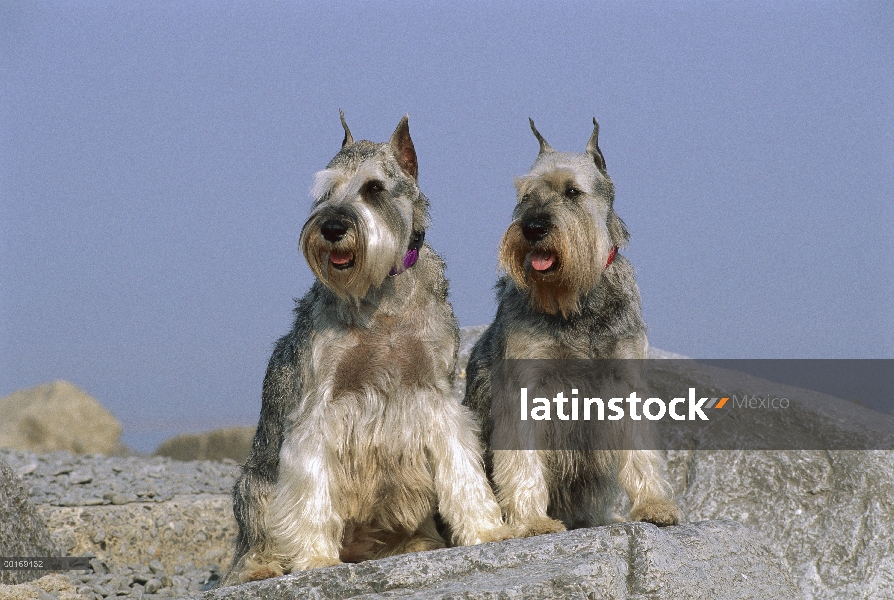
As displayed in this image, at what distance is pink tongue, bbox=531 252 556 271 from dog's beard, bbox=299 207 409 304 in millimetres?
1250

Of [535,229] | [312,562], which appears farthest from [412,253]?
[312,562]

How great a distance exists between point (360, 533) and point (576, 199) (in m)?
3.47

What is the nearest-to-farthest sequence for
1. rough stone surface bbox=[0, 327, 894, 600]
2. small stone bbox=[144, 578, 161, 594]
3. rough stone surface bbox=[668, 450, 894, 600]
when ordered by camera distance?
1. rough stone surface bbox=[0, 327, 894, 600]
2. rough stone surface bbox=[668, 450, 894, 600]
3. small stone bbox=[144, 578, 161, 594]

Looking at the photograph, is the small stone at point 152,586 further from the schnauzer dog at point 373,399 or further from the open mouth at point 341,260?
the open mouth at point 341,260

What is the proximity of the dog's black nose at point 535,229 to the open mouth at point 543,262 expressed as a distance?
0.14 m

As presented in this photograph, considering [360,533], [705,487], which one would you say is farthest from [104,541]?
[705,487]

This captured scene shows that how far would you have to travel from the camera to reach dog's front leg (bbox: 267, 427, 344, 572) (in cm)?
749

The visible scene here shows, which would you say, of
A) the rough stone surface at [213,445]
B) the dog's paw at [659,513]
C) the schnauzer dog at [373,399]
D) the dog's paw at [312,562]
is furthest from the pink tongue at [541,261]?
the rough stone surface at [213,445]

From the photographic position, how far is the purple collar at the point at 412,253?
7723mm

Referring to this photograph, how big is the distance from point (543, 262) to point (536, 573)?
2782mm

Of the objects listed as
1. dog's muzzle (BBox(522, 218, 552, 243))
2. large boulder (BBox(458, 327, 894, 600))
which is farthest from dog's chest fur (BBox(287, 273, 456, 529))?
large boulder (BBox(458, 327, 894, 600))

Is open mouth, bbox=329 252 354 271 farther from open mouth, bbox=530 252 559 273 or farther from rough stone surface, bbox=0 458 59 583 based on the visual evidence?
rough stone surface, bbox=0 458 59 583

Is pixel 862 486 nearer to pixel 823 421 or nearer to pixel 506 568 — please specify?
pixel 823 421

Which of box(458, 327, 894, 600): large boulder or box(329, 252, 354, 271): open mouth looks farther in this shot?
box(458, 327, 894, 600): large boulder
